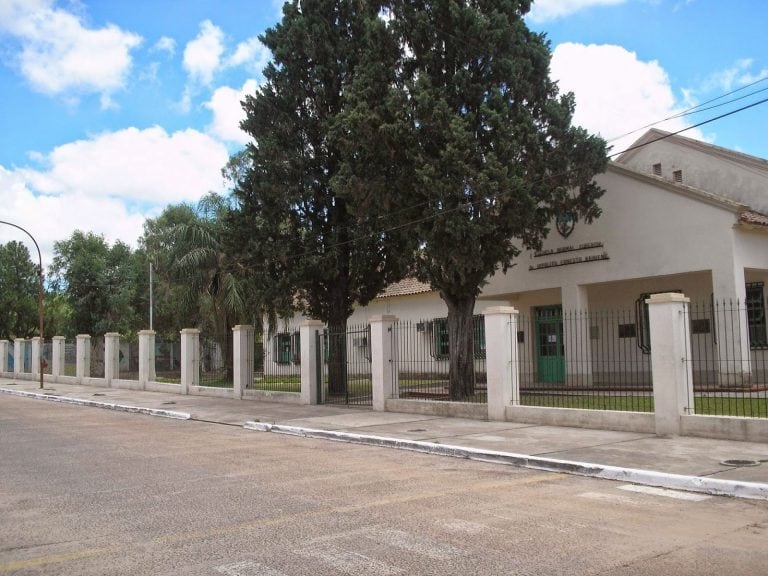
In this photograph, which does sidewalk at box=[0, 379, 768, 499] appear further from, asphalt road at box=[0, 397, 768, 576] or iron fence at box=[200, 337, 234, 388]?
iron fence at box=[200, 337, 234, 388]

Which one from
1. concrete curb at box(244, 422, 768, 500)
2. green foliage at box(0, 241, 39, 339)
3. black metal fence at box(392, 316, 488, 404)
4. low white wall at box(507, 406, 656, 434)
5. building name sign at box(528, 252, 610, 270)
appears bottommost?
concrete curb at box(244, 422, 768, 500)

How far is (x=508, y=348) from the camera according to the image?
46.5 feet

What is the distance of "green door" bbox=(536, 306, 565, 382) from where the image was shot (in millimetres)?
22734

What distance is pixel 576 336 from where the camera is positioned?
69.3ft

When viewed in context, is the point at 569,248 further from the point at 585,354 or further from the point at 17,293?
the point at 17,293

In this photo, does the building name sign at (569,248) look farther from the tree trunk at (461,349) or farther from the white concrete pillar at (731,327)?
the tree trunk at (461,349)

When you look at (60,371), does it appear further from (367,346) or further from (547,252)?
(547,252)

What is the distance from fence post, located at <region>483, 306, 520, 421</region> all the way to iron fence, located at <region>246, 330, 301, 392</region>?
7845 mm

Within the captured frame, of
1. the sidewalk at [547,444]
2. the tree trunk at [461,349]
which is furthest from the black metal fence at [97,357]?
the tree trunk at [461,349]

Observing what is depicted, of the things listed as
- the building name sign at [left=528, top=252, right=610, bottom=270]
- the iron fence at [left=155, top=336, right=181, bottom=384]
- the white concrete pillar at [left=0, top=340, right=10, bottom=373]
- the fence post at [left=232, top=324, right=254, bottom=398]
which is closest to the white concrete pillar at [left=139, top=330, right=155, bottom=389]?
the iron fence at [left=155, top=336, right=181, bottom=384]

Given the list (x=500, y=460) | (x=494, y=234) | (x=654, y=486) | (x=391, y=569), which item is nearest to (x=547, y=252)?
(x=494, y=234)

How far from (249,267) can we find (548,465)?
13.7 meters

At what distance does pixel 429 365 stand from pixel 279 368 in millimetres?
7388

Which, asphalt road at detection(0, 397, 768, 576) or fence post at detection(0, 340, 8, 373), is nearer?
asphalt road at detection(0, 397, 768, 576)
